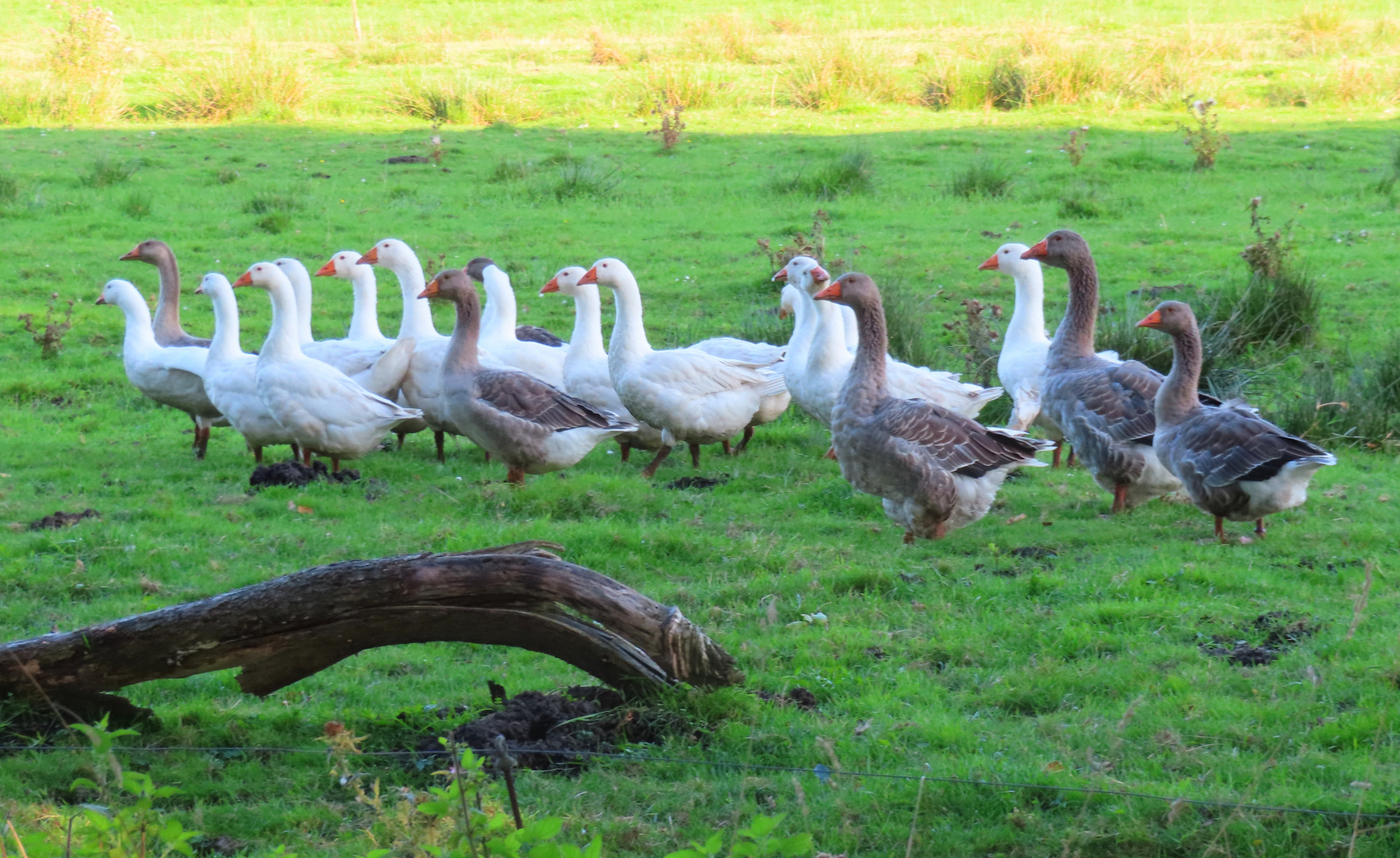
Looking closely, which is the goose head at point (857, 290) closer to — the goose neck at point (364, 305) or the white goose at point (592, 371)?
the white goose at point (592, 371)

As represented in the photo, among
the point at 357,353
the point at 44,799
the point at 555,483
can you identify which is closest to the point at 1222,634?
the point at 555,483

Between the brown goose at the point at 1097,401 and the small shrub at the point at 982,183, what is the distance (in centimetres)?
824

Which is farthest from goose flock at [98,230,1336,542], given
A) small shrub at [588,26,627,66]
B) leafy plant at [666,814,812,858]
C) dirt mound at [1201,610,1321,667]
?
small shrub at [588,26,627,66]

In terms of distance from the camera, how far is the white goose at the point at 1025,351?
924 cm

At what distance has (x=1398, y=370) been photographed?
9.77 meters

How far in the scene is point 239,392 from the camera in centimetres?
923

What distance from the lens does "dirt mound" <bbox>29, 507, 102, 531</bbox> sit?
301 inches

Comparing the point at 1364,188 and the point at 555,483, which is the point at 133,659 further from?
the point at 1364,188

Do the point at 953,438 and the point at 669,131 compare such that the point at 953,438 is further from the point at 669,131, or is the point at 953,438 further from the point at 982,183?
the point at 669,131

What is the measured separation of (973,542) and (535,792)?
3777 millimetres

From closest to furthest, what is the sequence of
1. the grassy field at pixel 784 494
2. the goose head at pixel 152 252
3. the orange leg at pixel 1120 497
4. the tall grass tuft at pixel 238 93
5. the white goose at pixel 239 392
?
the grassy field at pixel 784 494 → the orange leg at pixel 1120 497 → the white goose at pixel 239 392 → the goose head at pixel 152 252 → the tall grass tuft at pixel 238 93

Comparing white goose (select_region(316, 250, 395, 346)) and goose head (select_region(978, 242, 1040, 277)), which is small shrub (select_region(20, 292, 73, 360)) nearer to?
white goose (select_region(316, 250, 395, 346))

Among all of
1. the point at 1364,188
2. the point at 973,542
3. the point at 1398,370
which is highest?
the point at 1364,188

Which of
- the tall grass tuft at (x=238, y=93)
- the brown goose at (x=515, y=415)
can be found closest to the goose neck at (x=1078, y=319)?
the brown goose at (x=515, y=415)
